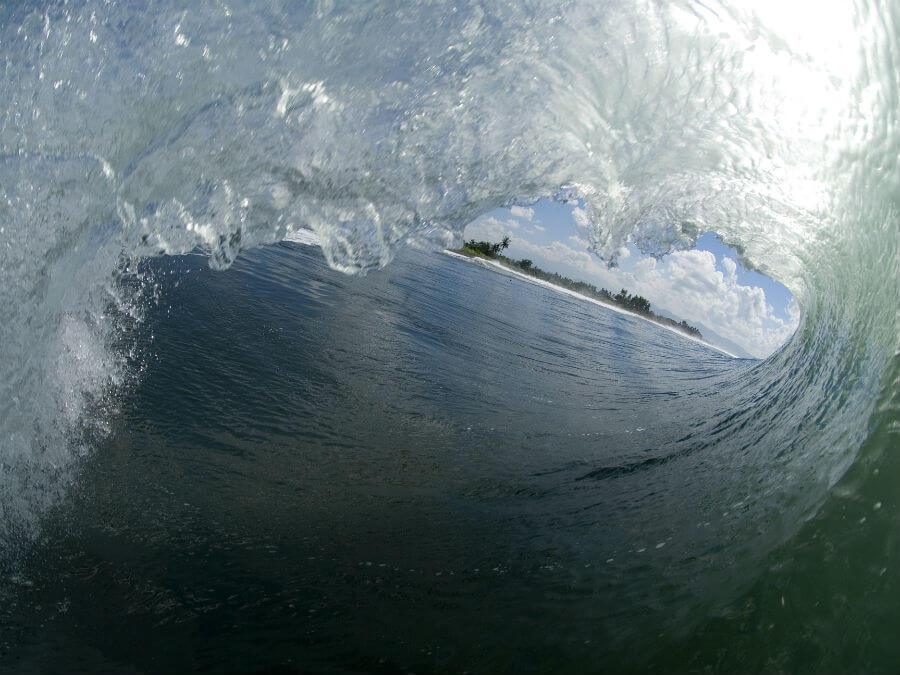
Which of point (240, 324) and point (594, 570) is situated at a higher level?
point (240, 324)

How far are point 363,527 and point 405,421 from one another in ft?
5.44

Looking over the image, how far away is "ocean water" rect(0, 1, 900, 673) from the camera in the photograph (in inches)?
87.4

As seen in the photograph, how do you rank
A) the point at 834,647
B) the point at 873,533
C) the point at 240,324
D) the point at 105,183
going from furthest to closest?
the point at 240,324
the point at 105,183
the point at 873,533
the point at 834,647

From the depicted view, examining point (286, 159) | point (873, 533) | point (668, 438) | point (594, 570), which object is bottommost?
point (594, 570)

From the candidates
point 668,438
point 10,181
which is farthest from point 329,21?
point 668,438

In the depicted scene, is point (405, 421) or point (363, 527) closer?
point (363, 527)

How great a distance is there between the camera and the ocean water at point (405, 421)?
222 cm

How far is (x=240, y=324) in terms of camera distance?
614 centimetres

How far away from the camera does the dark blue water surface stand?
2158 millimetres

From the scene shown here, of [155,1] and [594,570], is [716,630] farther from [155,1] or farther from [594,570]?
[155,1]

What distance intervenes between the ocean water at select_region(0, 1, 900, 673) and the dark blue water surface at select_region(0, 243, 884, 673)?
0.02 m

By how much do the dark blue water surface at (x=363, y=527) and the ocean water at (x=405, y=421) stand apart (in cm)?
2

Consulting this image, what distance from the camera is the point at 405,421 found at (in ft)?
15.1

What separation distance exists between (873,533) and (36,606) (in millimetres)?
3515
